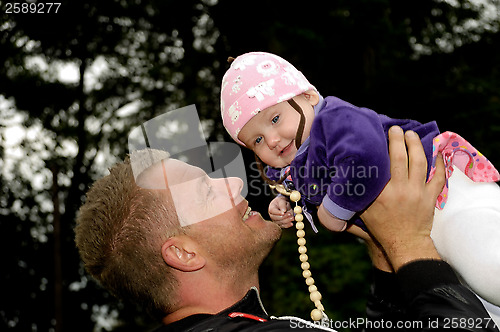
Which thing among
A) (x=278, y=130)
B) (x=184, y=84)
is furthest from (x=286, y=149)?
(x=184, y=84)

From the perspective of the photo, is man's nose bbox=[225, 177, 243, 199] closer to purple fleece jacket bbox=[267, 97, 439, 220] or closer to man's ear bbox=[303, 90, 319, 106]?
purple fleece jacket bbox=[267, 97, 439, 220]

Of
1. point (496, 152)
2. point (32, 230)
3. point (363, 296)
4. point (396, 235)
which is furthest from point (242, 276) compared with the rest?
point (32, 230)

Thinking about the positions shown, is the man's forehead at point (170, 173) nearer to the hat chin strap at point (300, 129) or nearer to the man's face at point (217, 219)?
the man's face at point (217, 219)

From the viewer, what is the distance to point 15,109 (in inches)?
715

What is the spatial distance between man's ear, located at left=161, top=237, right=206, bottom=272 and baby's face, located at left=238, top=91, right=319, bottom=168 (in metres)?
0.69

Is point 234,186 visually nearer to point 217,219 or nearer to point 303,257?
point 217,219

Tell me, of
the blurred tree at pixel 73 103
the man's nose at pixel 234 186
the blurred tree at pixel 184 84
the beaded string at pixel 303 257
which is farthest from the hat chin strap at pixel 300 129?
the blurred tree at pixel 73 103

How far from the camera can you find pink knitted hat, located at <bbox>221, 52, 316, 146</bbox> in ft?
9.92

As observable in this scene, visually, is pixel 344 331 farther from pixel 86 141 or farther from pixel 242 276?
pixel 86 141

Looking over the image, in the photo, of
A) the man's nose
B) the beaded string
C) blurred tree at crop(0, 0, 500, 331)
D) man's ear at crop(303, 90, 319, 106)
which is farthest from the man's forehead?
blurred tree at crop(0, 0, 500, 331)

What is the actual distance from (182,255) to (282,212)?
746 millimetres

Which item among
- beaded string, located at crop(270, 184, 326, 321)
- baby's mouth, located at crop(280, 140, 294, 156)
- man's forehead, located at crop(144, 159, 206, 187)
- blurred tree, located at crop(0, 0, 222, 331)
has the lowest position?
blurred tree, located at crop(0, 0, 222, 331)

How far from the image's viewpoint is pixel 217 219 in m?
2.98

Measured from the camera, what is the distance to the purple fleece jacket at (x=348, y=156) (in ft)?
8.21
